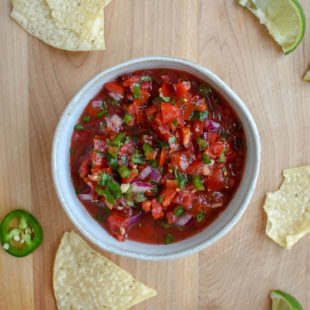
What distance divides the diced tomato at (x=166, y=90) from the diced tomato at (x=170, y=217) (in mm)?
692

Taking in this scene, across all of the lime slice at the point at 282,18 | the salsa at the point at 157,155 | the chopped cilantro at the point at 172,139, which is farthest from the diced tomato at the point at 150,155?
the lime slice at the point at 282,18

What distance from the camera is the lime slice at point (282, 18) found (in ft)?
8.61

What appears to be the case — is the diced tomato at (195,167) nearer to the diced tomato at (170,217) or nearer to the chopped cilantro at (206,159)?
the chopped cilantro at (206,159)

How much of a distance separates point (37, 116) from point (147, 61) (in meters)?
0.94

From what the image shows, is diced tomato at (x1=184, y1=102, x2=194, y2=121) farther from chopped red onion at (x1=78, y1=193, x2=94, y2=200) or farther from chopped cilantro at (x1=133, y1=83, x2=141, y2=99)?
chopped red onion at (x1=78, y1=193, x2=94, y2=200)

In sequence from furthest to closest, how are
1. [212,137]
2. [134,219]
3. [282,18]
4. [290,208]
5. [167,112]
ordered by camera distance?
[290,208], [282,18], [134,219], [212,137], [167,112]

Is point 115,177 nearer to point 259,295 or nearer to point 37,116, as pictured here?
point 37,116

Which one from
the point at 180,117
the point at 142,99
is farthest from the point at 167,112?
the point at 142,99

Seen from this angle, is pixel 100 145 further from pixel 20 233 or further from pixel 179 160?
pixel 20 233

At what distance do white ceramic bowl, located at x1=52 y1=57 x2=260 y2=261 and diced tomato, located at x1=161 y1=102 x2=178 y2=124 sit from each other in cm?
27

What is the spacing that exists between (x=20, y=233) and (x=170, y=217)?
44.7 inches

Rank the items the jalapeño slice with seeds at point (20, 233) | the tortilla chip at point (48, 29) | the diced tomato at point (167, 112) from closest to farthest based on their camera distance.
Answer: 1. the diced tomato at point (167, 112)
2. the tortilla chip at point (48, 29)
3. the jalapeño slice with seeds at point (20, 233)

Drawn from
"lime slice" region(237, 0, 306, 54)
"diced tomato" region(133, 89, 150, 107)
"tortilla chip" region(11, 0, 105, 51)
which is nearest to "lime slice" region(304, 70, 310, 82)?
"lime slice" region(237, 0, 306, 54)

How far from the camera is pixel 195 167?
2.30 metres
